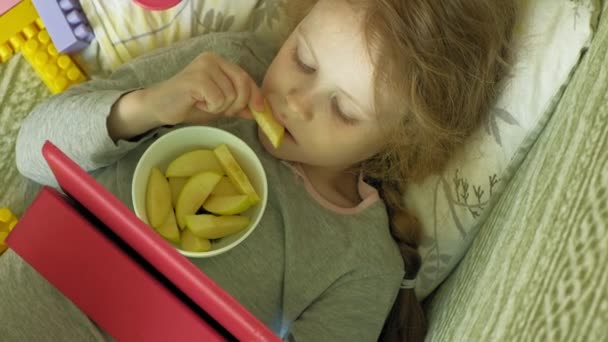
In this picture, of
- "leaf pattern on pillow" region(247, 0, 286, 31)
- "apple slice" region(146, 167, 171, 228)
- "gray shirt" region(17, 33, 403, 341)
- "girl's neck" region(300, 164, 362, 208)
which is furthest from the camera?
"leaf pattern on pillow" region(247, 0, 286, 31)

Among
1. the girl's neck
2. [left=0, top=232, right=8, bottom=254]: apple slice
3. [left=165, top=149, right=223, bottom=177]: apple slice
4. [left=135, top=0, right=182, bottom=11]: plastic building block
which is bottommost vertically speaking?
the girl's neck

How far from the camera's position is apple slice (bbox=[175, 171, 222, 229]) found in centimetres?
78

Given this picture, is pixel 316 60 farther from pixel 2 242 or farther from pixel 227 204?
pixel 2 242

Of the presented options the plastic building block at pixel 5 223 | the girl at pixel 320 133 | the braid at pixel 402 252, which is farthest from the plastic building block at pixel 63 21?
the braid at pixel 402 252

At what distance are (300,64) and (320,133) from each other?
0.10 meters

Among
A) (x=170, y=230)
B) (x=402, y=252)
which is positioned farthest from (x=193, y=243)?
(x=402, y=252)

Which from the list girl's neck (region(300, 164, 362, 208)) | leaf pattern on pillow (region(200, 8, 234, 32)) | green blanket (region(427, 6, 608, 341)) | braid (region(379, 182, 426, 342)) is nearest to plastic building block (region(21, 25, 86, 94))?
leaf pattern on pillow (region(200, 8, 234, 32))

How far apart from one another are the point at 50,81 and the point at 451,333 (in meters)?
0.80

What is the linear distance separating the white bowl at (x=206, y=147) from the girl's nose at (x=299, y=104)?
0.26ft

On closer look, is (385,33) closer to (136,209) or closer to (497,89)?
(497,89)

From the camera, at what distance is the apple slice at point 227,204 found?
2.53 feet

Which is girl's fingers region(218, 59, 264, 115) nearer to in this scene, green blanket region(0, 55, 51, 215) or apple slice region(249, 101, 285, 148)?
apple slice region(249, 101, 285, 148)

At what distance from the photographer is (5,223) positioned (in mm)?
958

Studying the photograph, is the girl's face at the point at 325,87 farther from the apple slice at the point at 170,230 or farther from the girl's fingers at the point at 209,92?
the apple slice at the point at 170,230
